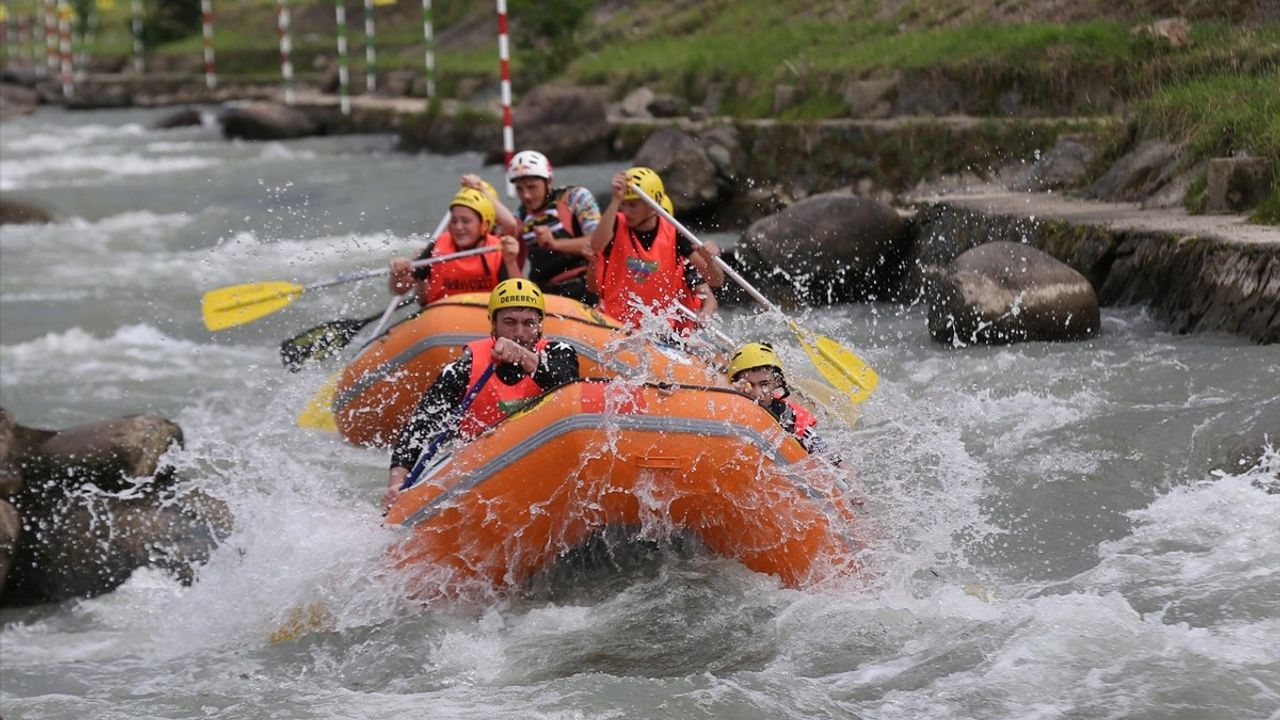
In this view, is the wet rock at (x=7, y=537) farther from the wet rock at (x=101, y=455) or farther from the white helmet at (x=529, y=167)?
the white helmet at (x=529, y=167)

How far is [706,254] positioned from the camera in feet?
27.0

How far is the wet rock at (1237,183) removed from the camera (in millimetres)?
9852

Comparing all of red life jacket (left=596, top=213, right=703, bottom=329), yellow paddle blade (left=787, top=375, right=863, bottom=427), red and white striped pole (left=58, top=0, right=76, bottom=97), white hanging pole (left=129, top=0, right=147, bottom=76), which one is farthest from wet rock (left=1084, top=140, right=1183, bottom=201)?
white hanging pole (left=129, top=0, right=147, bottom=76)

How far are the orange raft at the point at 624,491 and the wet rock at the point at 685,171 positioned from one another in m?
8.18

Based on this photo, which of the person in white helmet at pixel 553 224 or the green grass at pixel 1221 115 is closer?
the person in white helmet at pixel 553 224

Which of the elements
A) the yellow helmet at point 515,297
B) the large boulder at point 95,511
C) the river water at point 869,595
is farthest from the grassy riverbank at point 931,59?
the large boulder at point 95,511

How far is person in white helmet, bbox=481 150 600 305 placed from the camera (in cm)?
888

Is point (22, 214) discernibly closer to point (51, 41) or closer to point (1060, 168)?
point (1060, 168)

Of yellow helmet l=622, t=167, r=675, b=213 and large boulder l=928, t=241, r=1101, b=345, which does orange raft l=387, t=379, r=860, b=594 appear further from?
large boulder l=928, t=241, r=1101, b=345

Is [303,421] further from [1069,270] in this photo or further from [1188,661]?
[1188,661]

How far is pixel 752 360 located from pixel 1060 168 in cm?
613

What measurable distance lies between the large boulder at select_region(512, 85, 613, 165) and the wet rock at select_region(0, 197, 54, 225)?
180 inches

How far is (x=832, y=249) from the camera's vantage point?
11.5 metres

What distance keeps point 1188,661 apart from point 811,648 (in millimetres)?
1151
